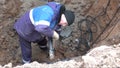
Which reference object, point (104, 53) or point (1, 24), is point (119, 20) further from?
point (1, 24)

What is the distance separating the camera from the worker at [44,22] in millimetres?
3301

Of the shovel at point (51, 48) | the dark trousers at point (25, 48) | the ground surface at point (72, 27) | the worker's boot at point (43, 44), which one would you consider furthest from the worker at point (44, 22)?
the ground surface at point (72, 27)

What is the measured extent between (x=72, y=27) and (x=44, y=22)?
1.36 meters

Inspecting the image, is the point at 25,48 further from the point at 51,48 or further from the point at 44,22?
the point at 44,22

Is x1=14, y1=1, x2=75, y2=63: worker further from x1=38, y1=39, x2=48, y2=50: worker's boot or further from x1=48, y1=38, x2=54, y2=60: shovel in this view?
x1=38, y1=39, x2=48, y2=50: worker's boot

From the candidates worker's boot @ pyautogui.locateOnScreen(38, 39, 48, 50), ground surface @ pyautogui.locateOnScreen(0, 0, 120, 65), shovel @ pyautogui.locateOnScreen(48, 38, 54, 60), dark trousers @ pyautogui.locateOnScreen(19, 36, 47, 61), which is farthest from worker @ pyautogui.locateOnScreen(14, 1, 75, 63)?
ground surface @ pyautogui.locateOnScreen(0, 0, 120, 65)

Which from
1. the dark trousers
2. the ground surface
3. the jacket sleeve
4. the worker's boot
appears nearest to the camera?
the jacket sleeve

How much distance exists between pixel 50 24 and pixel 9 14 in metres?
1.43

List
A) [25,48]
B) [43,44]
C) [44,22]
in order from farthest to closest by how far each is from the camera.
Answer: [43,44] → [25,48] → [44,22]

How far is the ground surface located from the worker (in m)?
0.51

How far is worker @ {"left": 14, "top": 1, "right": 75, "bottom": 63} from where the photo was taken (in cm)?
330

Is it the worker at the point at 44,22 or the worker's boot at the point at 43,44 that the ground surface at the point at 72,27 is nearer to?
the worker's boot at the point at 43,44

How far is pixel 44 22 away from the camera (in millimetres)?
3283

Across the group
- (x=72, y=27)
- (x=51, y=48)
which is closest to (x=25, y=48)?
(x=51, y=48)
